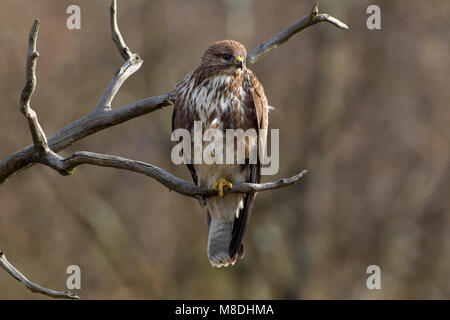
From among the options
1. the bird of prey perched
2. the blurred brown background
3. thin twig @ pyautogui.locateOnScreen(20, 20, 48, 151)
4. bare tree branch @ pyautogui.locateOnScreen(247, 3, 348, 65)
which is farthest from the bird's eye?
the blurred brown background

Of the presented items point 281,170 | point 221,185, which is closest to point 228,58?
point 221,185

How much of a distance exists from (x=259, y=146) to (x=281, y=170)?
5858 mm

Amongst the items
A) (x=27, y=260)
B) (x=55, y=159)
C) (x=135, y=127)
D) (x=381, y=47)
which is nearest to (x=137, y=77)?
(x=135, y=127)

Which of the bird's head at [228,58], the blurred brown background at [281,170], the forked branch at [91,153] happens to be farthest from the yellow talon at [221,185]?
the blurred brown background at [281,170]

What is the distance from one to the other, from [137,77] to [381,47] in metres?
4.00

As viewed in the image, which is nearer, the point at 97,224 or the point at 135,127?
the point at 97,224

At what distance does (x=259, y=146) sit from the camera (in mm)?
4664

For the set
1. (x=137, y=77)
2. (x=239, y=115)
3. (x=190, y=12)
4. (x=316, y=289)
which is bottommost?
(x=316, y=289)

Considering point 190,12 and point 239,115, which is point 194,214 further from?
point 239,115

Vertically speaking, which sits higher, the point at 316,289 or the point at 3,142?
the point at 3,142

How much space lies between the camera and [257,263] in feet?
35.9

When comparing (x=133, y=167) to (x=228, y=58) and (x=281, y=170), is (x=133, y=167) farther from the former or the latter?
(x=281, y=170)

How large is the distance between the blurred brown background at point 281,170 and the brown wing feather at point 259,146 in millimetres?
4694

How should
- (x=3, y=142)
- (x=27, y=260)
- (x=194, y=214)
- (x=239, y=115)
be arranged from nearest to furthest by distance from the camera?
1. (x=239, y=115)
2. (x=3, y=142)
3. (x=27, y=260)
4. (x=194, y=214)
